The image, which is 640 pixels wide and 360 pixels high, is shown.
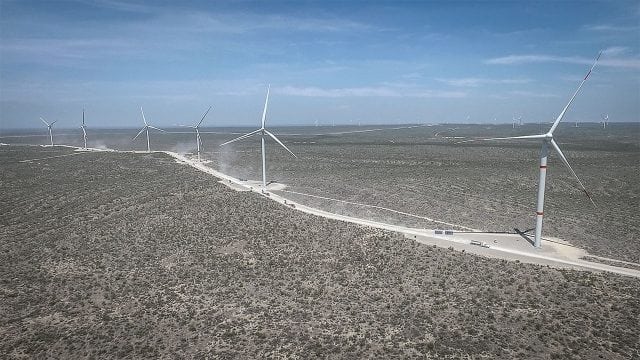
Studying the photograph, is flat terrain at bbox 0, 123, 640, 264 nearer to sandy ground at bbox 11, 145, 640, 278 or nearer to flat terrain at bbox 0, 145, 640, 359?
sandy ground at bbox 11, 145, 640, 278

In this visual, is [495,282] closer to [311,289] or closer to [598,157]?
[311,289]

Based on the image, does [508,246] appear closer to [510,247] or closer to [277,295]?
[510,247]

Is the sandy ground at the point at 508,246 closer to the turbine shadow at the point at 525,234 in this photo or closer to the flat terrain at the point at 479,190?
the turbine shadow at the point at 525,234

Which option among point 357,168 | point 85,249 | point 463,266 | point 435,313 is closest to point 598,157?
point 357,168

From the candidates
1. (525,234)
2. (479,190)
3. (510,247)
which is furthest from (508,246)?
(479,190)

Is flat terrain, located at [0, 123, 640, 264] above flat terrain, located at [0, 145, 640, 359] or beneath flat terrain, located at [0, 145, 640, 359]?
above

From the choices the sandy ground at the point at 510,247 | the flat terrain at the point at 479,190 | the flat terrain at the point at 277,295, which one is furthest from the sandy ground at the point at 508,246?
the flat terrain at the point at 479,190

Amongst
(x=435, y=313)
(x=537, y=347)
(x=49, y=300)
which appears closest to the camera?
(x=537, y=347)

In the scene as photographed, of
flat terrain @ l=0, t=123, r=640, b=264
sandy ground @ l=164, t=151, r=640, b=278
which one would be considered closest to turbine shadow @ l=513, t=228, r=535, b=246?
sandy ground @ l=164, t=151, r=640, b=278
